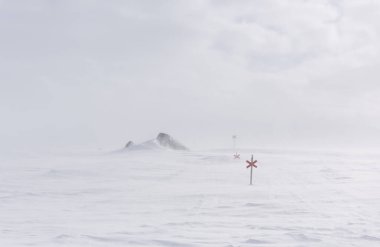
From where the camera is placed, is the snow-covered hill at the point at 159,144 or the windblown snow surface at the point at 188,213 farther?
the snow-covered hill at the point at 159,144

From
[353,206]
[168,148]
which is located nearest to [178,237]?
[353,206]

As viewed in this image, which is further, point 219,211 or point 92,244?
point 219,211

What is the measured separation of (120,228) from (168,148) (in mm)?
63088

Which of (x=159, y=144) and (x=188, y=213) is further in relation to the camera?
(x=159, y=144)

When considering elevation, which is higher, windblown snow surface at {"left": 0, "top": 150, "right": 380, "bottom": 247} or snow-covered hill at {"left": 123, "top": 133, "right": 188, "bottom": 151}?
snow-covered hill at {"left": 123, "top": 133, "right": 188, "bottom": 151}

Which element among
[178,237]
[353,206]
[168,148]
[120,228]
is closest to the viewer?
[178,237]

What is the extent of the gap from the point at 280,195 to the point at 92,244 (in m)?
10.7

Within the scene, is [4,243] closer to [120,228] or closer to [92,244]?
[92,244]

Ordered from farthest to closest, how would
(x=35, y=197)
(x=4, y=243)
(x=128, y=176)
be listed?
(x=128, y=176), (x=35, y=197), (x=4, y=243)

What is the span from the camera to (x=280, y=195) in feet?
61.0

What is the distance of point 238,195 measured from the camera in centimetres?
1866

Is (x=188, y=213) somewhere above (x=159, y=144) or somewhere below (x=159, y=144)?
below

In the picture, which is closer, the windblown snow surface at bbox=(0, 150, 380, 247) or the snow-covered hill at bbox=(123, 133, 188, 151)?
the windblown snow surface at bbox=(0, 150, 380, 247)

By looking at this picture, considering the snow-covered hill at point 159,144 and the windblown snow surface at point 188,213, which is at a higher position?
the snow-covered hill at point 159,144
